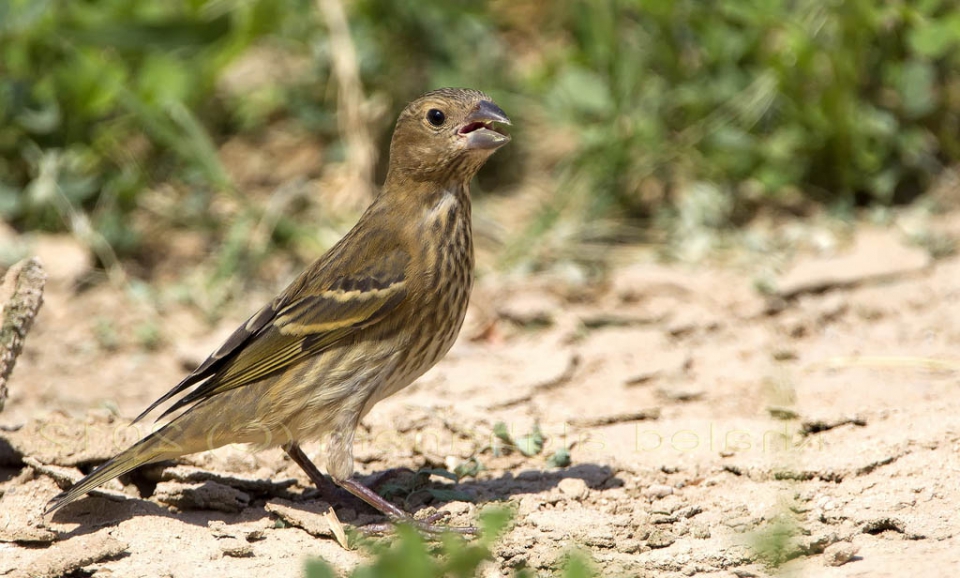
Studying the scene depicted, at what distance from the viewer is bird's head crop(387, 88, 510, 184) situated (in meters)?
4.42

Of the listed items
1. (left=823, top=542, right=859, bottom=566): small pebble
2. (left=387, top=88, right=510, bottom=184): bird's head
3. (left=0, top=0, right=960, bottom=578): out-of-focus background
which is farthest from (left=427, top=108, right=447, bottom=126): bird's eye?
(left=823, top=542, right=859, bottom=566): small pebble

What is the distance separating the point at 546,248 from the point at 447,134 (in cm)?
255

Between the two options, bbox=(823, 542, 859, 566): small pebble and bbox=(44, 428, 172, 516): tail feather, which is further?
bbox=(44, 428, 172, 516): tail feather

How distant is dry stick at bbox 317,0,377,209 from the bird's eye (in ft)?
9.74

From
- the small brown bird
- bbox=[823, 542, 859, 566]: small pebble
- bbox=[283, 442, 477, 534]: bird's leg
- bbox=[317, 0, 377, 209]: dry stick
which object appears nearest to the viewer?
bbox=[823, 542, 859, 566]: small pebble

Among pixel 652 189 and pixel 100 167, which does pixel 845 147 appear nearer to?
pixel 652 189

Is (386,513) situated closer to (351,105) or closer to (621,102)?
(621,102)

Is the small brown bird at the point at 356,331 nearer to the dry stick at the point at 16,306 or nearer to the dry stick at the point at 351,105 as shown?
the dry stick at the point at 16,306

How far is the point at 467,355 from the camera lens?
596cm

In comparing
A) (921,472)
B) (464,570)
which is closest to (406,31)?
(921,472)

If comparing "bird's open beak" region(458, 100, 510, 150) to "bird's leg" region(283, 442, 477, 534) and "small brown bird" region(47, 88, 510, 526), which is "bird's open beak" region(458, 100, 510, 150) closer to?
"small brown bird" region(47, 88, 510, 526)

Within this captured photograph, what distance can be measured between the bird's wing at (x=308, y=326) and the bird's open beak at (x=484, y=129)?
1.52 feet

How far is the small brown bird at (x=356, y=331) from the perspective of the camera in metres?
4.21

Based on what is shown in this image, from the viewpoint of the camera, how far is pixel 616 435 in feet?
16.0
